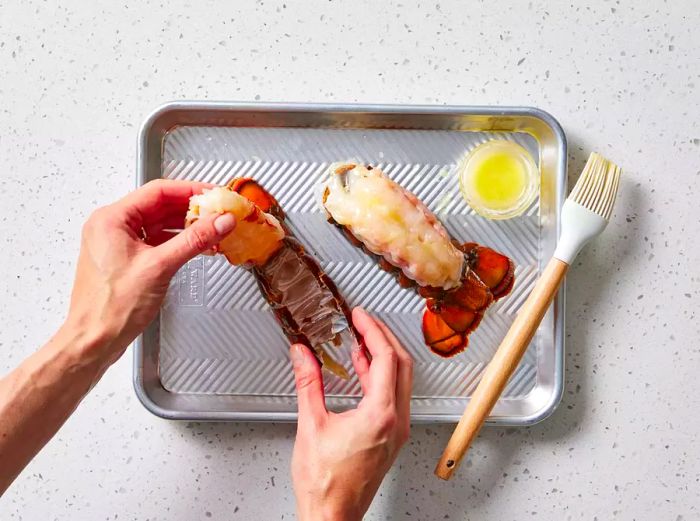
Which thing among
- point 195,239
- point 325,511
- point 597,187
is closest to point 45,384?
point 195,239

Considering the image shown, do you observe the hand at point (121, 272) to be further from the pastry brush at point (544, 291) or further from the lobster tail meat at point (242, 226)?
the pastry brush at point (544, 291)

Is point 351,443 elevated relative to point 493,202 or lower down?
lower down

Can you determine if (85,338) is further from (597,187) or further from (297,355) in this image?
(597,187)

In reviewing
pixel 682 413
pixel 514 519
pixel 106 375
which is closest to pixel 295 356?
pixel 106 375

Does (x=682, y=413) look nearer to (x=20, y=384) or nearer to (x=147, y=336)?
(x=147, y=336)

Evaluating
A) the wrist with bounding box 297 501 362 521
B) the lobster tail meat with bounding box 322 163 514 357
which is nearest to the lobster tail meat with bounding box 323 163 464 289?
the lobster tail meat with bounding box 322 163 514 357

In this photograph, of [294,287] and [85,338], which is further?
[294,287]
